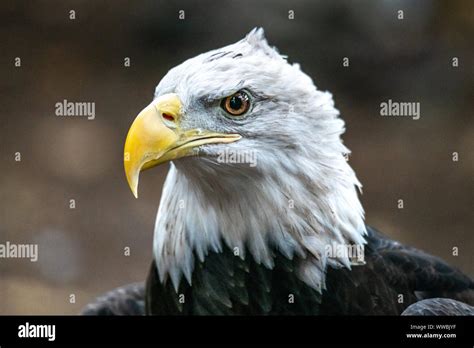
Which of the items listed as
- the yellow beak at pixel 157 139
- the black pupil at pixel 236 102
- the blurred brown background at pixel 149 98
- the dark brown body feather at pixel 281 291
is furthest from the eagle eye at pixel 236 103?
the blurred brown background at pixel 149 98

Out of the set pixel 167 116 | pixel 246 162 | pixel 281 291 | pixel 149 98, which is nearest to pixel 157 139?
pixel 167 116

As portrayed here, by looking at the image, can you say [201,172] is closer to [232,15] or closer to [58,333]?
[58,333]

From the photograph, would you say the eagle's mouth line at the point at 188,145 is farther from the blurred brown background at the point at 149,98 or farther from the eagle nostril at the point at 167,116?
the blurred brown background at the point at 149,98

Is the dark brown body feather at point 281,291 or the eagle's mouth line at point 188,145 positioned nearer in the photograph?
the eagle's mouth line at point 188,145

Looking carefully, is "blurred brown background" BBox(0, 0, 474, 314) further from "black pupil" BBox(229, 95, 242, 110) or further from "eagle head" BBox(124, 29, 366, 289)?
"black pupil" BBox(229, 95, 242, 110)

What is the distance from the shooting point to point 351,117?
14.8 feet

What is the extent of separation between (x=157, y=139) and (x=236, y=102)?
0.89 feet

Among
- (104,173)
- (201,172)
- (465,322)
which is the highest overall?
(104,173)

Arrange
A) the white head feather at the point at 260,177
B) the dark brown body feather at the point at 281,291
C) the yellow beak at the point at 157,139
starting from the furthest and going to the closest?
the dark brown body feather at the point at 281,291, the white head feather at the point at 260,177, the yellow beak at the point at 157,139

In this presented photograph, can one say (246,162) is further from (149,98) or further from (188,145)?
(149,98)

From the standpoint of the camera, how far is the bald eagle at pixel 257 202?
7.25 feet

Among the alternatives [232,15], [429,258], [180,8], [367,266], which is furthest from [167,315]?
[180,8]

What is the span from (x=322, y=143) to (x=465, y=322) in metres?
0.81

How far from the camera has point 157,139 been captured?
2131 mm
